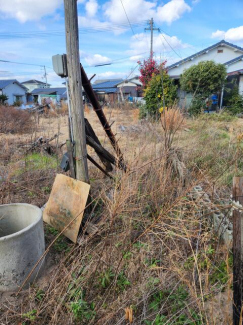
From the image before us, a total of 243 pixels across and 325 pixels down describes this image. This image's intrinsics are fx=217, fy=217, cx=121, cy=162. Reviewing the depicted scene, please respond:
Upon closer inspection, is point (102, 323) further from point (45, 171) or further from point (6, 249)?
point (45, 171)

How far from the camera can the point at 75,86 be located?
256 cm

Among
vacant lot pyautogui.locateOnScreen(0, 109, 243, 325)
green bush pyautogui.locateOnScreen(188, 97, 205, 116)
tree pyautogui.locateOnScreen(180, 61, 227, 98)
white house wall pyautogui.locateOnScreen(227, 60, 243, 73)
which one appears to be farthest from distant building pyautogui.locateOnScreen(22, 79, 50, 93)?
vacant lot pyautogui.locateOnScreen(0, 109, 243, 325)

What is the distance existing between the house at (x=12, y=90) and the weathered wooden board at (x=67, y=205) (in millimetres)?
35608

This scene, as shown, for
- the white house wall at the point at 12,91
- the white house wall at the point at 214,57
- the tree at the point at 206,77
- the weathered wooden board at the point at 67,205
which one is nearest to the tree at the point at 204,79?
the tree at the point at 206,77

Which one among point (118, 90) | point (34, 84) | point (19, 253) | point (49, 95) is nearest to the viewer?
→ point (19, 253)

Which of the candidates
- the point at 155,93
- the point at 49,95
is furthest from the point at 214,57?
the point at 49,95

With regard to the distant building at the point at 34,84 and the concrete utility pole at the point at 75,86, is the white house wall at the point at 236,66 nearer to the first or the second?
the concrete utility pole at the point at 75,86

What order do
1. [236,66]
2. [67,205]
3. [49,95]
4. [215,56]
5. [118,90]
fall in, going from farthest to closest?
1. [49,95]
2. [215,56]
3. [236,66]
4. [118,90]
5. [67,205]

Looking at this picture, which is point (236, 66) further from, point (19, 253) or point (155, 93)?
point (19, 253)

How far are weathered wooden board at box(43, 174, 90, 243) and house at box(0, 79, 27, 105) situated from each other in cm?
3561

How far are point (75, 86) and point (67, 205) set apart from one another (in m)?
1.45

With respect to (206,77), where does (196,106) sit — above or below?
below

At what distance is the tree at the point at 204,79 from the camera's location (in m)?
10.8

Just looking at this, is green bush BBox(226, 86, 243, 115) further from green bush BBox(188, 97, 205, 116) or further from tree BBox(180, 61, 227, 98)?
green bush BBox(188, 97, 205, 116)
